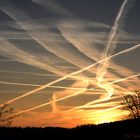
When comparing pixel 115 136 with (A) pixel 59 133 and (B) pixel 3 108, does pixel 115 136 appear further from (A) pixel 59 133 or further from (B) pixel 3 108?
(B) pixel 3 108

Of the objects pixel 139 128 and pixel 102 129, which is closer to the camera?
pixel 102 129

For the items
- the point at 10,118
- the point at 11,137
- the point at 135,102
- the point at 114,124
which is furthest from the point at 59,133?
the point at 135,102

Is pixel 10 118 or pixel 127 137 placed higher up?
pixel 10 118

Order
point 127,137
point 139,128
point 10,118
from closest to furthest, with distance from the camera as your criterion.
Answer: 1. point 127,137
2. point 139,128
3. point 10,118

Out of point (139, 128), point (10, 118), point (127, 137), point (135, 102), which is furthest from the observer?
point (135, 102)

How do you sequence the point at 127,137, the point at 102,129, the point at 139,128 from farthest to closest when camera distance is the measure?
the point at 139,128, the point at 102,129, the point at 127,137

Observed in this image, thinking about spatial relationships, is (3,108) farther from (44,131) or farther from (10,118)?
(44,131)

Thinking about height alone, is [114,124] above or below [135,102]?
below

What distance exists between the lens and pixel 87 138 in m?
44.4

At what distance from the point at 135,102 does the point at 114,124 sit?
43059 millimetres

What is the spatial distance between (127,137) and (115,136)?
2227 mm

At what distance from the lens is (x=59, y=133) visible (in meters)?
44.5

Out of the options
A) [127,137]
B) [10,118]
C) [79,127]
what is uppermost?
[10,118]

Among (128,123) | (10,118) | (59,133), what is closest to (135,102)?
(10,118)
